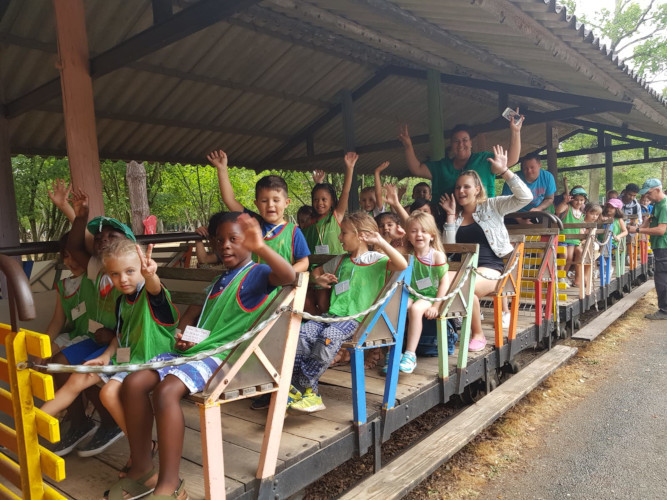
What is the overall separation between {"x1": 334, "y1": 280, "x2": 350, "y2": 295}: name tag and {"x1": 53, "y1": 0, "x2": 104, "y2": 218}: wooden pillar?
2.15m

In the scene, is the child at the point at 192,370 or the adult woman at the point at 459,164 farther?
the adult woman at the point at 459,164

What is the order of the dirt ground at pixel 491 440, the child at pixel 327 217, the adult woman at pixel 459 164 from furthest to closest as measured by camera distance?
the adult woman at pixel 459 164, the child at pixel 327 217, the dirt ground at pixel 491 440

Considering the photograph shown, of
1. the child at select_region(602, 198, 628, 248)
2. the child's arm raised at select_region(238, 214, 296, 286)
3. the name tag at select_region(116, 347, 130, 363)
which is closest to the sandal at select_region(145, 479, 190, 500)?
the name tag at select_region(116, 347, 130, 363)

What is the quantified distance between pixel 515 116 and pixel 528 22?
3.05 ft

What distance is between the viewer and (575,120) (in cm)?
1044

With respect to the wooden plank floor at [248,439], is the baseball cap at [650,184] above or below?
above

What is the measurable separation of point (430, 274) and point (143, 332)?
6.83ft

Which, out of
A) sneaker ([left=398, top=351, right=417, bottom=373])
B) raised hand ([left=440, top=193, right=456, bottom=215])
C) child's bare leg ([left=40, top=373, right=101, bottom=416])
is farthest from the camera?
raised hand ([left=440, top=193, right=456, bottom=215])

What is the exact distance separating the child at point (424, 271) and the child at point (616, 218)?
4997 mm

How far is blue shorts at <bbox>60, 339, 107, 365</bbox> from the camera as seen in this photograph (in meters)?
2.57

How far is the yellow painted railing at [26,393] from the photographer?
1565 millimetres

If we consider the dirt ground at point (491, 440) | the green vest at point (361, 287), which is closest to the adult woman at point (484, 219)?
the dirt ground at point (491, 440)

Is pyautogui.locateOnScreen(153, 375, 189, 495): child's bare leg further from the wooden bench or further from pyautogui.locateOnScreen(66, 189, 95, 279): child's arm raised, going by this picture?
pyautogui.locateOnScreen(66, 189, 95, 279): child's arm raised

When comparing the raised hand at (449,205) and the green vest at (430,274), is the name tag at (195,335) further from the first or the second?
the raised hand at (449,205)
